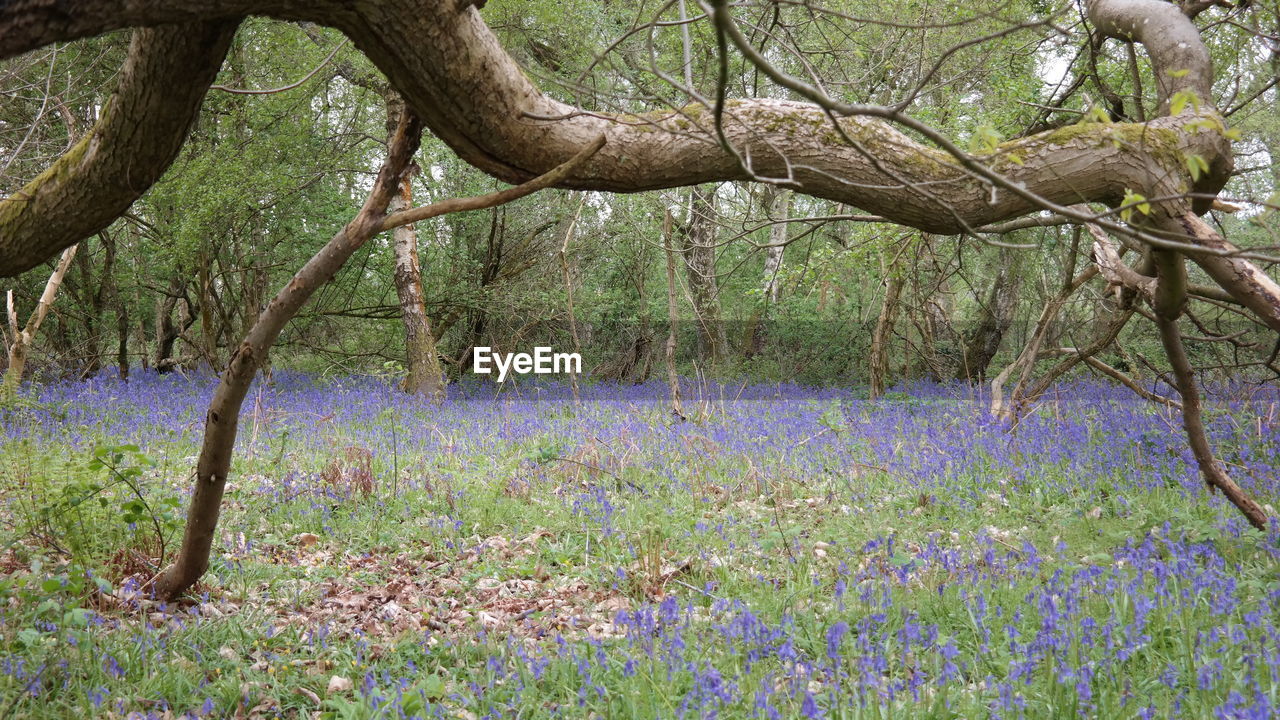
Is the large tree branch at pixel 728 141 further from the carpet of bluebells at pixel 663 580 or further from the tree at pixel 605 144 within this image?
the carpet of bluebells at pixel 663 580

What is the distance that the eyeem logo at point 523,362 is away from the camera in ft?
51.6

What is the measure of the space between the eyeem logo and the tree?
38.0 ft

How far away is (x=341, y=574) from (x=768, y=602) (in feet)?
7.93

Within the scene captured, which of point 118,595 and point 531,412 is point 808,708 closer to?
point 118,595

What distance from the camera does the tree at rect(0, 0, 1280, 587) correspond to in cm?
276

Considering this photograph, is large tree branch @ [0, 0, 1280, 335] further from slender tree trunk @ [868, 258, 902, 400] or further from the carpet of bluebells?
slender tree trunk @ [868, 258, 902, 400]

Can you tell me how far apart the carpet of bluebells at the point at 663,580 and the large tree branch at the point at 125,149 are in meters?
1.01

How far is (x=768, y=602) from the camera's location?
12.7ft

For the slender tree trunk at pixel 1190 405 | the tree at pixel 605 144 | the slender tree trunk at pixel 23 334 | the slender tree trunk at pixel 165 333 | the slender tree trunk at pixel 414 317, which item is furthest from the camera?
the slender tree trunk at pixel 165 333

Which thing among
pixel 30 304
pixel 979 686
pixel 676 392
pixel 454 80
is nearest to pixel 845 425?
pixel 676 392

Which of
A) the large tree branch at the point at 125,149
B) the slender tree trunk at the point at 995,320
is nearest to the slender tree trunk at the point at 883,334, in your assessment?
the slender tree trunk at the point at 995,320

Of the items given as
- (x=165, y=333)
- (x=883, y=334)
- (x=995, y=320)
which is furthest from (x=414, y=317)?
(x=995, y=320)

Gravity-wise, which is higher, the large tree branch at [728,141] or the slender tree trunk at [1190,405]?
the large tree branch at [728,141]

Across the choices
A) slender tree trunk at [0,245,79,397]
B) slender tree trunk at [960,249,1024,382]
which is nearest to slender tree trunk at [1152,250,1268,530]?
slender tree trunk at [0,245,79,397]
